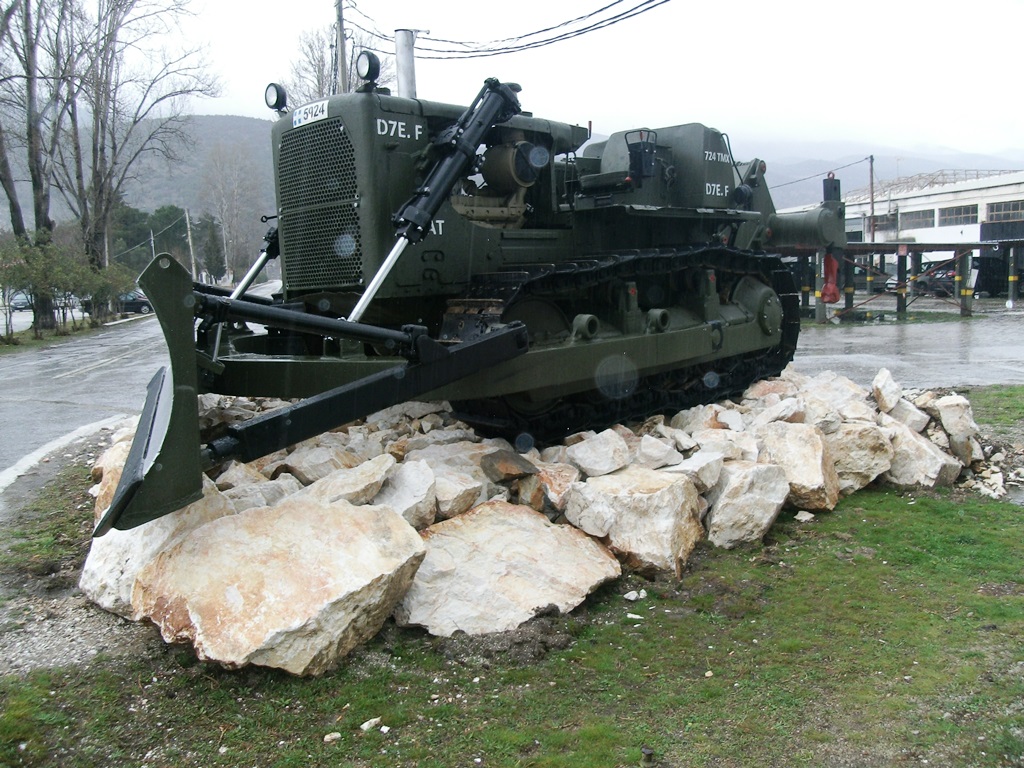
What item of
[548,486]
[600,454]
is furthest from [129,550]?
[600,454]

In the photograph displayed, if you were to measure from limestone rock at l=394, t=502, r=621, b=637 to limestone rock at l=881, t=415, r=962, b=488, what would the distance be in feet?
9.10

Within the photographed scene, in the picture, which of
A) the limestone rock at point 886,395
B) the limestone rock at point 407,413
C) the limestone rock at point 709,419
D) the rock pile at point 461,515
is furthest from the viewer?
the limestone rock at point 407,413

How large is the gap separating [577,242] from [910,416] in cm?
310

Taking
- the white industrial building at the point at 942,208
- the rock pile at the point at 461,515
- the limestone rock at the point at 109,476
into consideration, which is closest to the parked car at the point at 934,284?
the white industrial building at the point at 942,208

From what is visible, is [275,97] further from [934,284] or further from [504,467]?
[934,284]

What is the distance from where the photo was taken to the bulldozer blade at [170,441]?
12.9ft

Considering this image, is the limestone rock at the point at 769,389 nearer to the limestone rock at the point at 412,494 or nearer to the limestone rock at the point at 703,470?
the limestone rock at the point at 703,470

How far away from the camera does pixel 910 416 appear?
7.23 metres

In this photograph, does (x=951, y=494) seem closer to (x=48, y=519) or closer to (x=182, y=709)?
(x=182, y=709)

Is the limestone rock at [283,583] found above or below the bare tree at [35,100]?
below

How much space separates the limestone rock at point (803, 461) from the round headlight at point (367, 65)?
3710mm

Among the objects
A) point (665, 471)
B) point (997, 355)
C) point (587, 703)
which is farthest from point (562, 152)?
point (997, 355)

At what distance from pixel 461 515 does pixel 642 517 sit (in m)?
1.03

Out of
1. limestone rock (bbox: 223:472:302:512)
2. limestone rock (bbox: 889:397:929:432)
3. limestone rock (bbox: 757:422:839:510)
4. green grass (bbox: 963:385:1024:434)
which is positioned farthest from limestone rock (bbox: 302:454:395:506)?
green grass (bbox: 963:385:1024:434)
